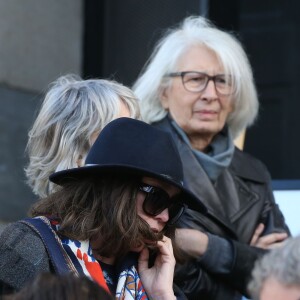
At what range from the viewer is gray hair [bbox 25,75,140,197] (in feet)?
11.8

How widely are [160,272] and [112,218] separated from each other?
315mm

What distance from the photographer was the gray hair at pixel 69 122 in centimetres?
359

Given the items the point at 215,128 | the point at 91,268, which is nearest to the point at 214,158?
the point at 215,128

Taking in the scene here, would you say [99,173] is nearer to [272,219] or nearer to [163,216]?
[163,216]

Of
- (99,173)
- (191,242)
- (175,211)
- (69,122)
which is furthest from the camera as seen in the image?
(191,242)

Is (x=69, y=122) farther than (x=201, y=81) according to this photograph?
No

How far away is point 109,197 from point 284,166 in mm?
4260

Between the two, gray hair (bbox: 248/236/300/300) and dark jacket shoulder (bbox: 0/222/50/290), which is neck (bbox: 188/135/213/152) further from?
gray hair (bbox: 248/236/300/300)

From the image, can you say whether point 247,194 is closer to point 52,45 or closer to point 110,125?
point 110,125

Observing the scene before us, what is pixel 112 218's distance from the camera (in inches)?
126

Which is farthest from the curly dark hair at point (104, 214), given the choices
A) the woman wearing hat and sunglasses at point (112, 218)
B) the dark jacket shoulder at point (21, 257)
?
the dark jacket shoulder at point (21, 257)

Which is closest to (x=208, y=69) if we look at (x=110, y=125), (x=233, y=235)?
(x=233, y=235)

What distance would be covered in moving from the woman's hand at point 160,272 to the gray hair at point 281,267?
764 mm

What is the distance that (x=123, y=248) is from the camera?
3.27 m
